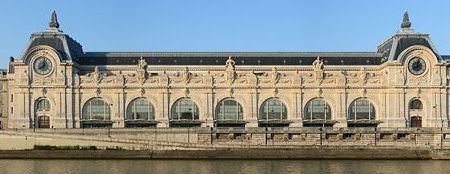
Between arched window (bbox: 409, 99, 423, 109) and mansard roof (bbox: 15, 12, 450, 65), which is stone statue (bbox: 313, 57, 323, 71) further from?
arched window (bbox: 409, 99, 423, 109)

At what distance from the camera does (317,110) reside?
243 ft

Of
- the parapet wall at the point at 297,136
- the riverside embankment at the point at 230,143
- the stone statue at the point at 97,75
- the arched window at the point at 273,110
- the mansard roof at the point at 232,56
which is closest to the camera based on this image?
the riverside embankment at the point at 230,143

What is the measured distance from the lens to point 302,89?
7381 cm

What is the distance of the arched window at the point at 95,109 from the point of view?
73.4m

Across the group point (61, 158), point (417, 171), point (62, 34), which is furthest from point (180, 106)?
point (417, 171)

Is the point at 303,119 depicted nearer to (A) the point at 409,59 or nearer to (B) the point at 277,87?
(B) the point at 277,87

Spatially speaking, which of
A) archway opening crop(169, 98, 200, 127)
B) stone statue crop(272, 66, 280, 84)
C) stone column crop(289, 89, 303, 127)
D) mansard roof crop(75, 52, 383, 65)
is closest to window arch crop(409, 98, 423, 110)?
mansard roof crop(75, 52, 383, 65)

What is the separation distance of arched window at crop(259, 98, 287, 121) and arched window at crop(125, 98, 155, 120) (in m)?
11.7

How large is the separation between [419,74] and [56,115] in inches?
1518

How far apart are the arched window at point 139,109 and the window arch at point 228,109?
7.10m

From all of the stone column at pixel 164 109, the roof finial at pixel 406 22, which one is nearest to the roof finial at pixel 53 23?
the stone column at pixel 164 109

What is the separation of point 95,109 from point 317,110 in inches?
929

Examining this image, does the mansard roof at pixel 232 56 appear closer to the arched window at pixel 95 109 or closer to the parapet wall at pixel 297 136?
the arched window at pixel 95 109

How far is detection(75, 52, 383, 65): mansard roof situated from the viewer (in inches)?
3118
